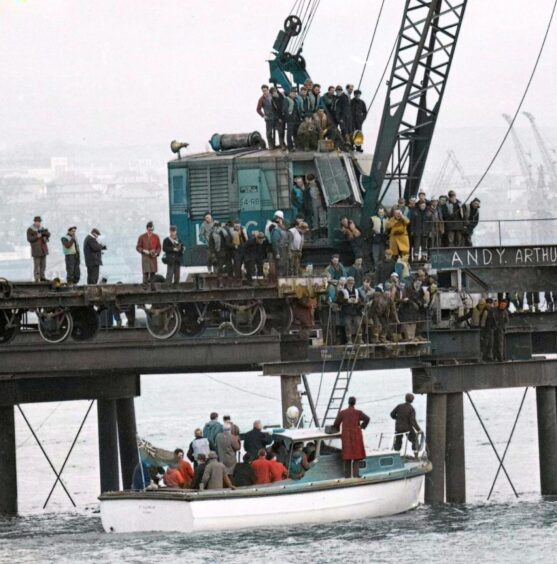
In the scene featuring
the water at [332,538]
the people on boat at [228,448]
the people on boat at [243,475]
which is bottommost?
the water at [332,538]

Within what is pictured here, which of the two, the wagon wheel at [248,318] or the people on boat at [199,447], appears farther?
the wagon wheel at [248,318]

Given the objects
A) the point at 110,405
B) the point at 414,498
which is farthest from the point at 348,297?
the point at 110,405

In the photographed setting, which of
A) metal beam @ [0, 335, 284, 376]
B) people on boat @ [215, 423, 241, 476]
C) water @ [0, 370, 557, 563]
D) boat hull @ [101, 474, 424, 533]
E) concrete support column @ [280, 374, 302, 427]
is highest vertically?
metal beam @ [0, 335, 284, 376]

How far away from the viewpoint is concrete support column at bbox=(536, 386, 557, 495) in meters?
54.5

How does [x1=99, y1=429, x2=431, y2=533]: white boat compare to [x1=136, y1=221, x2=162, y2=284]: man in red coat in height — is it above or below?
below

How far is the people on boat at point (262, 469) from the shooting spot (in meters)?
43.4

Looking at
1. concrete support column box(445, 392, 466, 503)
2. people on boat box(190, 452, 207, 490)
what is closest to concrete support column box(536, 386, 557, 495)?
concrete support column box(445, 392, 466, 503)

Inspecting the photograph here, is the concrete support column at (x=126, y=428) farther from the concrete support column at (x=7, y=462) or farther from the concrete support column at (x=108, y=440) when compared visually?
the concrete support column at (x=7, y=462)

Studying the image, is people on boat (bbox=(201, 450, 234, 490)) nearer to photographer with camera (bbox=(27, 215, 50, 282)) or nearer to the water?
the water

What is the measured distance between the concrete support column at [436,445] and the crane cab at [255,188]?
1040 centimetres

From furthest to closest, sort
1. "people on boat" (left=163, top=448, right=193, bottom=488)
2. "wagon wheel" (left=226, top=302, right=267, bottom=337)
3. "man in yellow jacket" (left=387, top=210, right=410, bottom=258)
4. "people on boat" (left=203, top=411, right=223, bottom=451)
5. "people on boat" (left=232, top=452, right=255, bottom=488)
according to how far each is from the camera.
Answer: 1. "man in yellow jacket" (left=387, top=210, right=410, bottom=258)
2. "wagon wheel" (left=226, top=302, right=267, bottom=337)
3. "people on boat" (left=203, top=411, right=223, bottom=451)
4. "people on boat" (left=232, top=452, right=255, bottom=488)
5. "people on boat" (left=163, top=448, right=193, bottom=488)

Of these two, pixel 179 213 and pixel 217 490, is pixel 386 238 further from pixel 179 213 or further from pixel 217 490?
pixel 217 490

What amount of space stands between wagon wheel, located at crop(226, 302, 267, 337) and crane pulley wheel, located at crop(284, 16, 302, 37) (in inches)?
730

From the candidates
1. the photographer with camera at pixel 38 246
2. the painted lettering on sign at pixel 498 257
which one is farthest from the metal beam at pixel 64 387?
the painted lettering on sign at pixel 498 257
